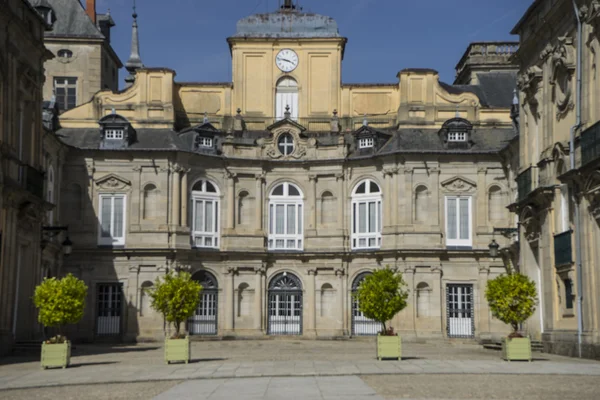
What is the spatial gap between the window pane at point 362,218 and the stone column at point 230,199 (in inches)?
251

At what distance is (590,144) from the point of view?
2970 centimetres

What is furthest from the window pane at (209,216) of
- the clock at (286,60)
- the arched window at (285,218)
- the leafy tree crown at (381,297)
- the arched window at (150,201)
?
the leafy tree crown at (381,297)

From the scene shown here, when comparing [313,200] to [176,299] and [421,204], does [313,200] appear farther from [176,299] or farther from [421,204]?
[176,299]

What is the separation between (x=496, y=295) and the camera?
31.4 m

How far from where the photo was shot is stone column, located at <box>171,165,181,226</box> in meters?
48.9

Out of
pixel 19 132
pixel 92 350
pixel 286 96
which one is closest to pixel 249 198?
pixel 286 96

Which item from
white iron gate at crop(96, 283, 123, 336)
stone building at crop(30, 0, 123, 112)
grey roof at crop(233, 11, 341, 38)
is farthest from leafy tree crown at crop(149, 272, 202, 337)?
stone building at crop(30, 0, 123, 112)

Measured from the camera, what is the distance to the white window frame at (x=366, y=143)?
50325 millimetres

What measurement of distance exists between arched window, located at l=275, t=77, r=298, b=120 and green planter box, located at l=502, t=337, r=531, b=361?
26.3 metres

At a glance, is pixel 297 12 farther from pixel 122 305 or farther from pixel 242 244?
pixel 122 305

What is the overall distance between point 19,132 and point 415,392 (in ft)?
67.9

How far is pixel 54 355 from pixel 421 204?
2521 centimetres

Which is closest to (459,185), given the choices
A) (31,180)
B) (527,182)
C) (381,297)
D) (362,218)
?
(362,218)

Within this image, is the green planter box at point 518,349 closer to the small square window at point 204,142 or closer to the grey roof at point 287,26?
the small square window at point 204,142
